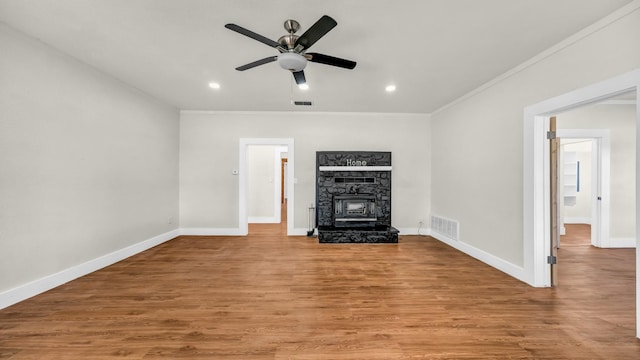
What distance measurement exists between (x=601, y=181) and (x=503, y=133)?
288 cm

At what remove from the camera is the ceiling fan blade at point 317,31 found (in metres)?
1.70

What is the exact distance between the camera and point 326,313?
2127 millimetres

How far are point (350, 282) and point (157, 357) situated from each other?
72.9 inches

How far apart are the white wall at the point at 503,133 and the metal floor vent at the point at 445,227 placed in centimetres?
12

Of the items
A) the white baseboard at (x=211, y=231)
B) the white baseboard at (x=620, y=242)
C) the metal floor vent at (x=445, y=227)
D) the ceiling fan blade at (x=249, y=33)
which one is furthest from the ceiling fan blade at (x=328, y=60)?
the white baseboard at (x=620, y=242)

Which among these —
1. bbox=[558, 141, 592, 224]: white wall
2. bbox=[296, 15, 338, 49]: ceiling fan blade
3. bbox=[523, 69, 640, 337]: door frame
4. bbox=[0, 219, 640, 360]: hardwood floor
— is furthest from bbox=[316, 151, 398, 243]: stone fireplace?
bbox=[558, 141, 592, 224]: white wall

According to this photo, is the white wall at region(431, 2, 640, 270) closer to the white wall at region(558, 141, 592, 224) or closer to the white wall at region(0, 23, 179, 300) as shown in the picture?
the white wall at region(558, 141, 592, 224)

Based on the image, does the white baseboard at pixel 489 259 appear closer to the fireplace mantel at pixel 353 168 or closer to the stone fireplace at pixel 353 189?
the stone fireplace at pixel 353 189

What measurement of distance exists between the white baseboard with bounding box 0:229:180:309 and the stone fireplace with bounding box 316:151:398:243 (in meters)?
3.12

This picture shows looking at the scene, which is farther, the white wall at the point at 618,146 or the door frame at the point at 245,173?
the door frame at the point at 245,173

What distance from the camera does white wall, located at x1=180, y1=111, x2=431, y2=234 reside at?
16.4ft

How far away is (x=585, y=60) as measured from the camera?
2.19m

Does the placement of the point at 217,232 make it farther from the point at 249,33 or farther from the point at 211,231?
the point at 249,33

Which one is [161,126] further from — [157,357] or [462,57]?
[462,57]
